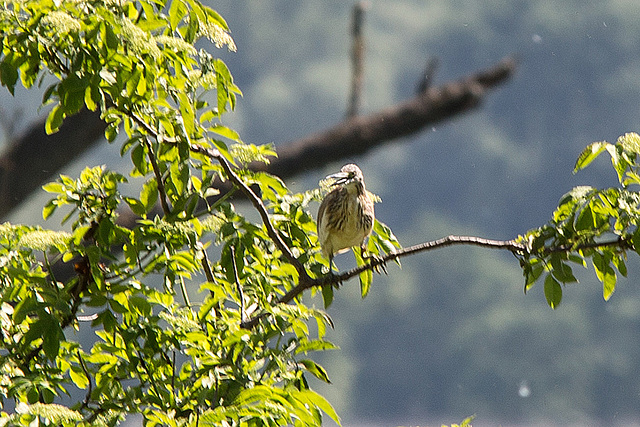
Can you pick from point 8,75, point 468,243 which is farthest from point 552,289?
point 8,75

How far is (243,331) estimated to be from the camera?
1795 millimetres

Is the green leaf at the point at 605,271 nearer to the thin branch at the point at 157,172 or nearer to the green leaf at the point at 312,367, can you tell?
the green leaf at the point at 312,367

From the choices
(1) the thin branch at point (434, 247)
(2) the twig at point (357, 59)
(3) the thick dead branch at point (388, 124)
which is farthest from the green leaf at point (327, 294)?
(2) the twig at point (357, 59)

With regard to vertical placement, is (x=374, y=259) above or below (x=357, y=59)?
below

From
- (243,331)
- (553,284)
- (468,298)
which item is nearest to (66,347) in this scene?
(243,331)

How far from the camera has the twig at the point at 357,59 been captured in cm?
573

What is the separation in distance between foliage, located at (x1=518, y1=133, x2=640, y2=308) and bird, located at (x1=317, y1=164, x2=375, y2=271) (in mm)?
882

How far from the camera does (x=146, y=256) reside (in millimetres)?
2039

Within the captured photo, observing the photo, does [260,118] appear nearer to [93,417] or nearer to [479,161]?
[479,161]

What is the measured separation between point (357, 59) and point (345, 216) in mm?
3243

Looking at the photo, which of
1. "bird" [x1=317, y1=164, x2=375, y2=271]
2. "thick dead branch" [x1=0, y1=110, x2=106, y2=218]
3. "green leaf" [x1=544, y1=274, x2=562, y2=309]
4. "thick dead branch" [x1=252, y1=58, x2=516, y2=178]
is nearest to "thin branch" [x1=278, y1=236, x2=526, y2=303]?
"green leaf" [x1=544, y1=274, x2=562, y2=309]

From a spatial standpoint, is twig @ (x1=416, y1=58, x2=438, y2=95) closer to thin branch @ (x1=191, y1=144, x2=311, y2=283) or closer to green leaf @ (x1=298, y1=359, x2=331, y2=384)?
thin branch @ (x1=191, y1=144, x2=311, y2=283)

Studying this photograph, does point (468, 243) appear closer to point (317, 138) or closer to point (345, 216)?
point (345, 216)

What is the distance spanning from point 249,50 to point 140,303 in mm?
32512
